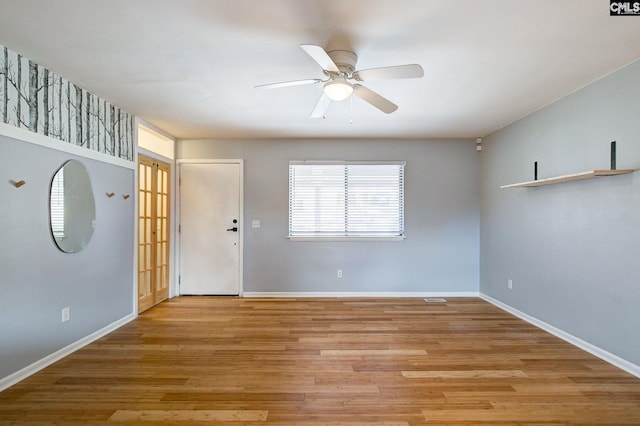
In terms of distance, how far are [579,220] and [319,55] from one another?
115 inches

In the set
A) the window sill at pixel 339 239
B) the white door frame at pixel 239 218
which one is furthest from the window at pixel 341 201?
the white door frame at pixel 239 218

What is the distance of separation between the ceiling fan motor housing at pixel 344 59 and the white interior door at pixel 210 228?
2.95 metres

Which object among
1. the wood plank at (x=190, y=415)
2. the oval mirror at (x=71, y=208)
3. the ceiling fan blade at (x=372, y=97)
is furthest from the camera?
the oval mirror at (x=71, y=208)

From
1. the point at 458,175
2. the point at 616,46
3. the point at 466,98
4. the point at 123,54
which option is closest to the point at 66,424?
the point at 123,54

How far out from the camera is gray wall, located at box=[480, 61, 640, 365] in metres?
2.60

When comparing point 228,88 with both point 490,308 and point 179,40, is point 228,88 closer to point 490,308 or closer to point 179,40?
point 179,40

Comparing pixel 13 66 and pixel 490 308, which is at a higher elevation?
pixel 13 66

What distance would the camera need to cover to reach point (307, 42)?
88.7 inches

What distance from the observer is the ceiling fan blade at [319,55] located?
6.01 ft

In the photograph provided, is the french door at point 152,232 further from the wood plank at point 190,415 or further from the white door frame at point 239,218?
the wood plank at point 190,415

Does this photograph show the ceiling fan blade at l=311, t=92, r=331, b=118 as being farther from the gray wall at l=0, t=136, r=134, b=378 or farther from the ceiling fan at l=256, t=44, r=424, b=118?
the gray wall at l=0, t=136, r=134, b=378

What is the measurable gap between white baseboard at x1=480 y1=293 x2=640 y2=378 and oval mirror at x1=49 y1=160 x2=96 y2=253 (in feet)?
15.8

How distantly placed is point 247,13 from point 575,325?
3.90 m

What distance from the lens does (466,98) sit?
10.9ft
